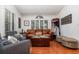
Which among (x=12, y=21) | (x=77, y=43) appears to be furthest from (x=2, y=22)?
(x=77, y=43)

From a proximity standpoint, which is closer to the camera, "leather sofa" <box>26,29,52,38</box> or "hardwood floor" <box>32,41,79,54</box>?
"hardwood floor" <box>32,41,79,54</box>

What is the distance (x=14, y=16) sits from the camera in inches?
199

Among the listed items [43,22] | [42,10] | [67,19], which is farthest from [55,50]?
[42,10]

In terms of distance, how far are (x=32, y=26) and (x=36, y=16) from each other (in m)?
0.45

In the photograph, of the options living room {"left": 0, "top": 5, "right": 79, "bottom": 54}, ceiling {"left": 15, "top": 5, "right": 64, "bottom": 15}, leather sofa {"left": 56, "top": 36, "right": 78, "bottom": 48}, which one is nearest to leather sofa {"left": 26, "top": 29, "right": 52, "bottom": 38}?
living room {"left": 0, "top": 5, "right": 79, "bottom": 54}

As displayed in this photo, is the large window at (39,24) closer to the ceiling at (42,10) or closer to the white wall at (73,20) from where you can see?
the ceiling at (42,10)

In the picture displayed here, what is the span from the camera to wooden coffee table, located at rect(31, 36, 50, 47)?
5.25 metres

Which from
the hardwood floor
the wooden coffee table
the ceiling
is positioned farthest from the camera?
the wooden coffee table

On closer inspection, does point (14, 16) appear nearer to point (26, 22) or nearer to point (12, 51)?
point (26, 22)

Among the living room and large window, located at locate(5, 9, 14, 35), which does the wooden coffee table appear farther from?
large window, located at locate(5, 9, 14, 35)

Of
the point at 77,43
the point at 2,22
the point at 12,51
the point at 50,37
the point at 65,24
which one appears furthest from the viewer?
the point at 50,37

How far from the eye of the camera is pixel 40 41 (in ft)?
17.5

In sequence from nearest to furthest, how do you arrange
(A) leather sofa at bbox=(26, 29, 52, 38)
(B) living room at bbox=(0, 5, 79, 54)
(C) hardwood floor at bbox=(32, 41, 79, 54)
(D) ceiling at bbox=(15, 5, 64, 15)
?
(C) hardwood floor at bbox=(32, 41, 79, 54) → (B) living room at bbox=(0, 5, 79, 54) → (D) ceiling at bbox=(15, 5, 64, 15) → (A) leather sofa at bbox=(26, 29, 52, 38)

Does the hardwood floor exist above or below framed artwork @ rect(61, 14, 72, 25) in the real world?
below
